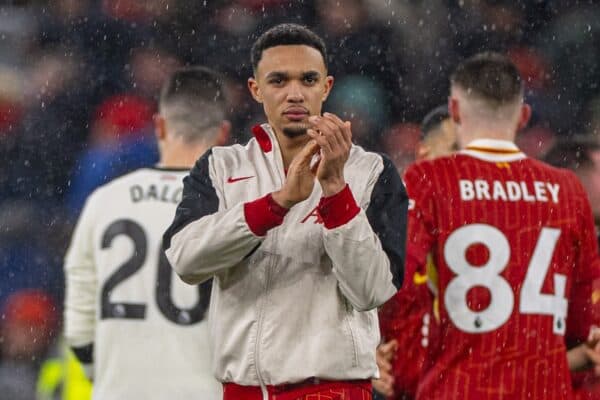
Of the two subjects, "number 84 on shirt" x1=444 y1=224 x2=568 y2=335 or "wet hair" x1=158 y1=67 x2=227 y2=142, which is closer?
"number 84 on shirt" x1=444 y1=224 x2=568 y2=335

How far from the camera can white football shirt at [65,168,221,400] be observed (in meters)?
4.64

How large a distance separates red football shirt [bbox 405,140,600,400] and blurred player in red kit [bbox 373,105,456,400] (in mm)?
129

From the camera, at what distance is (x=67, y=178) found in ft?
29.6

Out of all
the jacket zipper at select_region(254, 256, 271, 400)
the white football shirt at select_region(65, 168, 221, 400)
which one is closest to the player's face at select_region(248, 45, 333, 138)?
the jacket zipper at select_region(254, 256, 271, 400)

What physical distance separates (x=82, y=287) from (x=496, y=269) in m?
1.43

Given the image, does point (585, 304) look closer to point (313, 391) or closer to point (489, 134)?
point (489, 134)

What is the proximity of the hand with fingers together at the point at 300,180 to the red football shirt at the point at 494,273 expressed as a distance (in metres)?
1.32

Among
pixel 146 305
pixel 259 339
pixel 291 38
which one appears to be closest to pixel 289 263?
pixel 259 339

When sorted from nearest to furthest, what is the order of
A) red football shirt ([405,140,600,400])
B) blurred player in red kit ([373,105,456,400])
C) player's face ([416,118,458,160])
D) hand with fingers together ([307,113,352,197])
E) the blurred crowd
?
hand with fingers together ([307,113,352,197])
red football shirt ([405,140,600,400])
blurred player in red kit ([373,105,456,400])
player's face ([416,118,458,160])
the blurred crowd

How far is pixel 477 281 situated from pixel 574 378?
2.24 feet

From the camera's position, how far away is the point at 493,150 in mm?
4758

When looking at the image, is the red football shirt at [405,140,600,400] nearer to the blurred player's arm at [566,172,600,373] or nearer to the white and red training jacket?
the blurred player's arm at [566,172,600,373]

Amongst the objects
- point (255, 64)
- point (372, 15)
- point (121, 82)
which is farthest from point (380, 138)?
point (255, 64)

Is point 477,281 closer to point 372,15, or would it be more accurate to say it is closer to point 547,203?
point 547,203
